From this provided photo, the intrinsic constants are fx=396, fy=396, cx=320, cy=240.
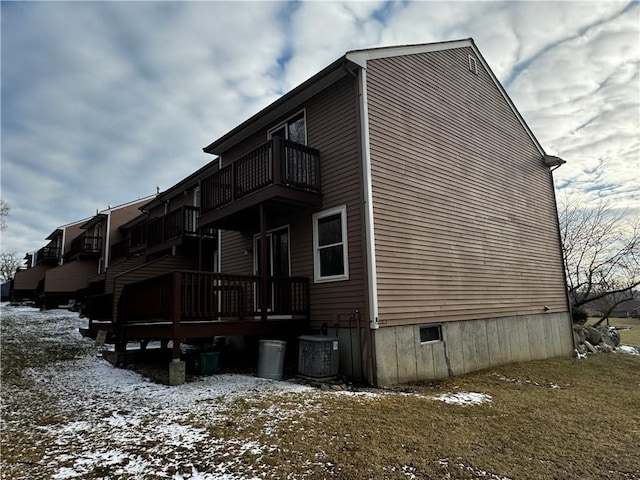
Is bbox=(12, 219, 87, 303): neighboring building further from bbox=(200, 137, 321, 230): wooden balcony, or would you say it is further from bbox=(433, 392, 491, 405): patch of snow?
bbox=(433, 392, 491, 405): patch of snow

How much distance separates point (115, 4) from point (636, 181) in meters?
23.4

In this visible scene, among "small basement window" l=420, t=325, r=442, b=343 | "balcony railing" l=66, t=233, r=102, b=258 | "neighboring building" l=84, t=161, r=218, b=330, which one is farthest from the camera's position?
"balcony railing" l=66, t=233, r=102, b=258

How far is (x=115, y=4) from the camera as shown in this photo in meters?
9.55

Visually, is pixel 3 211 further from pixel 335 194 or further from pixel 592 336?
pixel 592 336

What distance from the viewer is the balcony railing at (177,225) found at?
1470cm

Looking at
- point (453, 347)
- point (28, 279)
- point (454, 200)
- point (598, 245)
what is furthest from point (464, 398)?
point (28, 279)

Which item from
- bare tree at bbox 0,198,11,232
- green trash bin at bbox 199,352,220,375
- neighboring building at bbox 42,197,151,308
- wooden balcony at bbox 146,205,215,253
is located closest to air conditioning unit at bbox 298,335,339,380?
green trash bin at bbox 199,352,220,375

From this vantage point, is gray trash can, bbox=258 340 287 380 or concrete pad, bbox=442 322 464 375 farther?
concrete pad, bbox=442 322 464 375

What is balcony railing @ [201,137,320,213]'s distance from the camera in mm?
8820

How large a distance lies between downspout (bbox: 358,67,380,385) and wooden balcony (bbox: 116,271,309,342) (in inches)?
74.6

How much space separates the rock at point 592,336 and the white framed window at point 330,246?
13.3 metres

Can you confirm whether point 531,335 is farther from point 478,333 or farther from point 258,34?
point 258,34

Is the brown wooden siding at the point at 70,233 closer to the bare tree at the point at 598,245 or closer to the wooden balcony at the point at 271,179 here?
the wooden balcony at the point at 271,179

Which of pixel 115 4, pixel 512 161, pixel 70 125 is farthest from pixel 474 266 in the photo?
pixel 70 125
